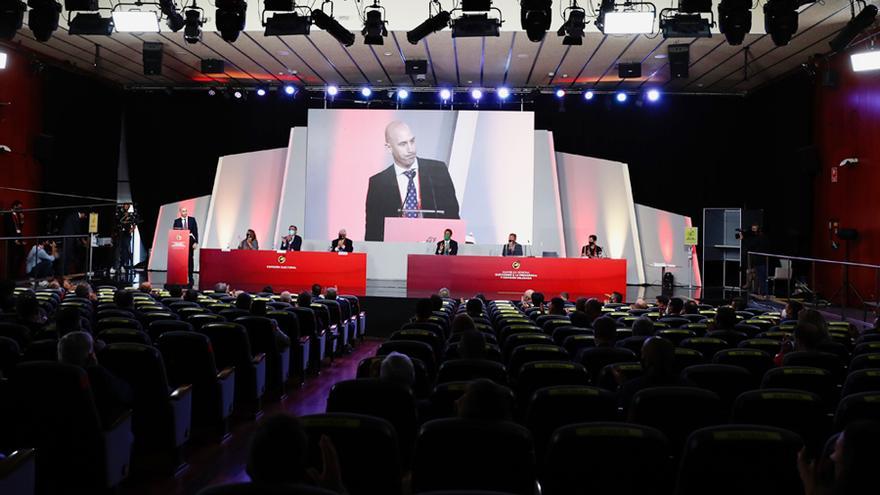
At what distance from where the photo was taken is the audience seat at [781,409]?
10.3ft

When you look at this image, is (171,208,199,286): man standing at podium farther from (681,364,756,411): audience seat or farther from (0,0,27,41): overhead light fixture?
(681,364,756,411): audience seat

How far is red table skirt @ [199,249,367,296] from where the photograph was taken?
43.8ft

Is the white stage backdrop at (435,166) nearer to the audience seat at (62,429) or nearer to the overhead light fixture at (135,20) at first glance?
the overhead light fixture at (135,20)

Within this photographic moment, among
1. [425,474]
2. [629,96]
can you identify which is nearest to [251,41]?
[629,96]

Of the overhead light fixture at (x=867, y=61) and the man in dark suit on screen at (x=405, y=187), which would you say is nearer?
the overhead light fixture at (x=867, y=61)

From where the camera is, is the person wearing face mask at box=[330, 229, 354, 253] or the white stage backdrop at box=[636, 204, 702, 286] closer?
the person wearing face mask at box=[330, 229, 354, 253]

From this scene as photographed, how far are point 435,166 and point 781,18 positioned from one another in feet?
29.4

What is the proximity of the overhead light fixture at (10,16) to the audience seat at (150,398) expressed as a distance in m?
7.77

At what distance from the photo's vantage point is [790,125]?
15125 millimetres

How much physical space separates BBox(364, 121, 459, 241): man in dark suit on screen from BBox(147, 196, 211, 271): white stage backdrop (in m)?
4.52

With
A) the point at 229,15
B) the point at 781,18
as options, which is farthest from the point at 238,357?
the point at 781,18

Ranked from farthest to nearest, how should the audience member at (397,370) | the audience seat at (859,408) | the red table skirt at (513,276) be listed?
the red table skirt at (513,276), the audience member at (397,370), the audience seat at (859,408)

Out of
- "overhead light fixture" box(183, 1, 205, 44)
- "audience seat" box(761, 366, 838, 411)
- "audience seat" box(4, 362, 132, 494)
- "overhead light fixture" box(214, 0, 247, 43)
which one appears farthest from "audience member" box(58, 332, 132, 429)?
"overhead light fixture" box(183, 1, 205, 44)

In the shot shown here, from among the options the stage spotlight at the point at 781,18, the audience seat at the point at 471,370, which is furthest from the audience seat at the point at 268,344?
the stage spotlight at the point at 781,18
